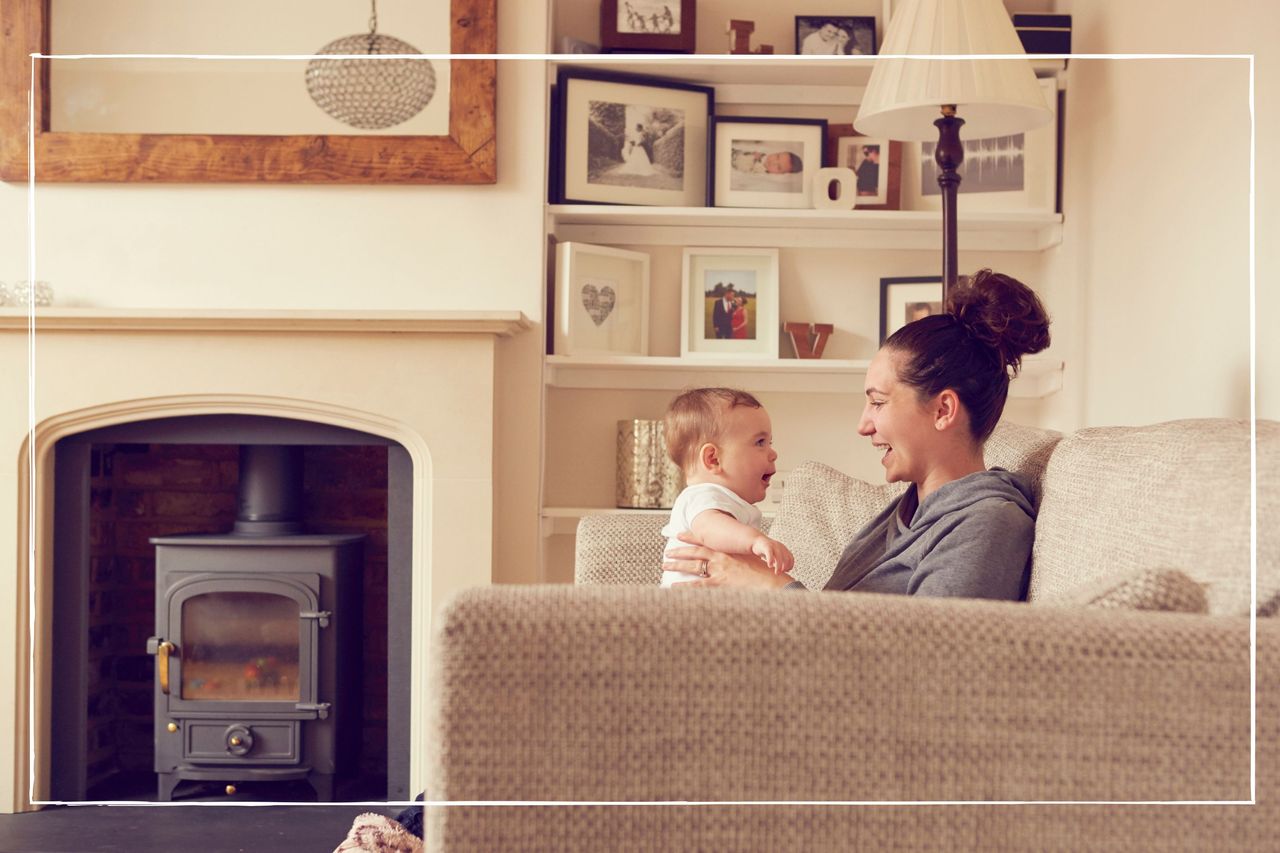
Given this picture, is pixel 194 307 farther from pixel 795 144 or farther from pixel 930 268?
pixel 930 268

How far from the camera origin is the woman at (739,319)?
309 cm

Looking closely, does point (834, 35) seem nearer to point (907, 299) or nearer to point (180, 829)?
point (907, 299)

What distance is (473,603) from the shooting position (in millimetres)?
888

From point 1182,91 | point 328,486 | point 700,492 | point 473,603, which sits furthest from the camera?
point 328,486

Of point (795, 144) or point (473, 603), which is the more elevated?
point (795, 144)

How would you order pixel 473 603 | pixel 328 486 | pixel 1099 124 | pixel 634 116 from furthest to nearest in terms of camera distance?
pixel 328 486 → pixel 634 116 → pixel 1099 124 → pixel 473 603

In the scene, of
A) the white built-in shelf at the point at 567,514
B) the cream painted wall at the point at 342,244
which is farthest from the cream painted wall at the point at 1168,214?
the cream painted wall at the point at 342,244

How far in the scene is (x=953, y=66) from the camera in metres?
2.43

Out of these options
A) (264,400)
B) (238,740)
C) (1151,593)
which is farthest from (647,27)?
(1151,593)

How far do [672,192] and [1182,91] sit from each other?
1268 millimetres

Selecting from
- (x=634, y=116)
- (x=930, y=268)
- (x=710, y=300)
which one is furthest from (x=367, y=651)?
(x=930, y=268)

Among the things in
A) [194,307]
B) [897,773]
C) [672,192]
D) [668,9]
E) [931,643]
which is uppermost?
[668,9]

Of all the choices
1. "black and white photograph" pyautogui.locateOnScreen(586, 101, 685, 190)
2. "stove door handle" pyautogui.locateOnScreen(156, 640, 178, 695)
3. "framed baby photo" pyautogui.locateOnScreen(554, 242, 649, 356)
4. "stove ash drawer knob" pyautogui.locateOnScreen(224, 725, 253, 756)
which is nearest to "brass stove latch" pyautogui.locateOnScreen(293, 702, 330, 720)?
"stove ash drawer knob" pyautogui.locateOnScreen(224, 725, 253, 756)

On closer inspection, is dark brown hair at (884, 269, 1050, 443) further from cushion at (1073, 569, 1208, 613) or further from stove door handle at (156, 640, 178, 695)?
stove door handle at (156, 640, 178, 695)
